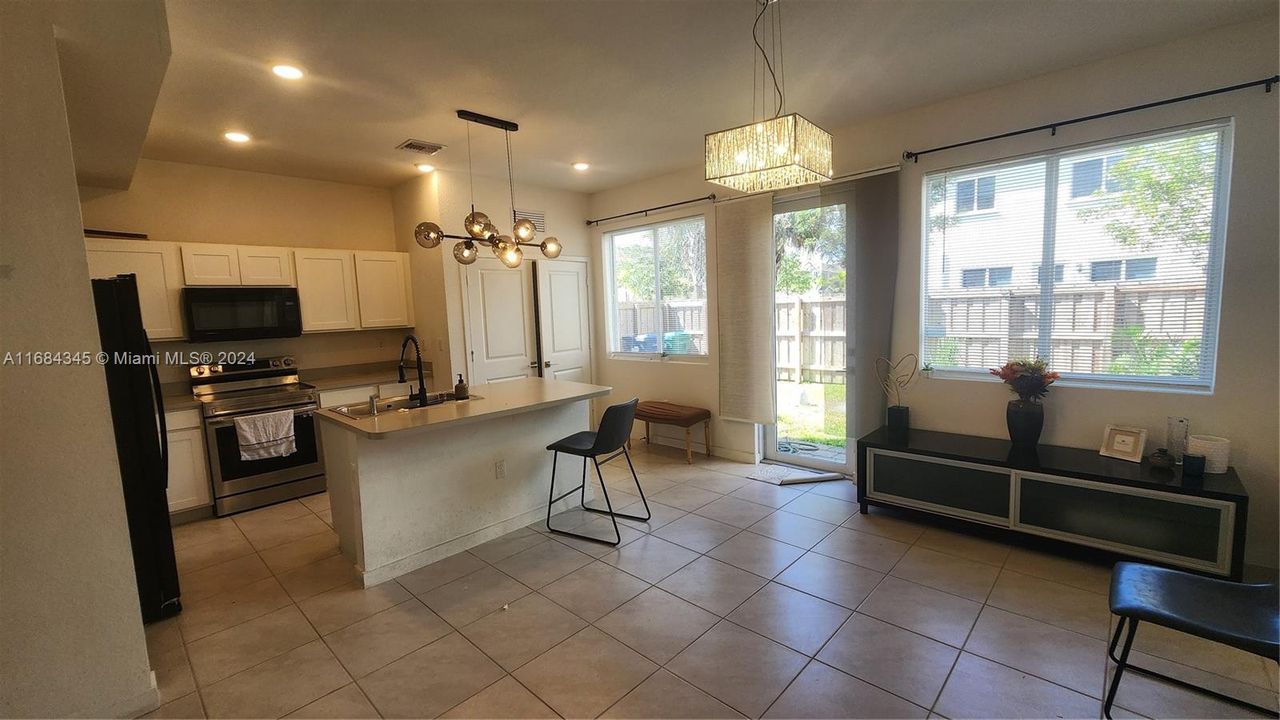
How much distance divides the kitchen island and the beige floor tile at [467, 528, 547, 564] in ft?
0.18

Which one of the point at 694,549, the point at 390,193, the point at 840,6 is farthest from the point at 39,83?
the point at 390,193

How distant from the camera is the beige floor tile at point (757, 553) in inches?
111

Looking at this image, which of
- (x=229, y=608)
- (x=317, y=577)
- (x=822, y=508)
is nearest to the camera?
(x=229, y=608)

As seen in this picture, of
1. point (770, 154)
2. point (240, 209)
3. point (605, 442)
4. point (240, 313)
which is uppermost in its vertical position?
point (240, 209)

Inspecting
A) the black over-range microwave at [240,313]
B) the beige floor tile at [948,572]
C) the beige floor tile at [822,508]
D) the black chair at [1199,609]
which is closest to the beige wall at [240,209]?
the black over-range microwave at [240,313]

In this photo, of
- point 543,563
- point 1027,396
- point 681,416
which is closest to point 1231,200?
point 1027,396

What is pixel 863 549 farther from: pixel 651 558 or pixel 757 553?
pixel 651 558

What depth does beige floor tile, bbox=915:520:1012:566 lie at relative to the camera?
288 cm

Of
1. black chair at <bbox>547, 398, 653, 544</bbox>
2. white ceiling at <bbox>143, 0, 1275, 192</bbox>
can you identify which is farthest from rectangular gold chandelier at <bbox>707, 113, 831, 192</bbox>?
black chair at <bbox>547, 398, 653, 544</bbox>

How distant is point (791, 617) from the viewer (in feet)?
7.79

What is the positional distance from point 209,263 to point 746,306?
14.2ft

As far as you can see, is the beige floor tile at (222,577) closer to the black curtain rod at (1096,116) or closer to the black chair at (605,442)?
the black chair at (605,442)

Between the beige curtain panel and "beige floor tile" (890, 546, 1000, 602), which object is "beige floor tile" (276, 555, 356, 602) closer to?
"beige floor tile" (890, 546, 1000, 602)

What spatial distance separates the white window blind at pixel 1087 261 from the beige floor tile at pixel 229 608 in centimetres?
423
